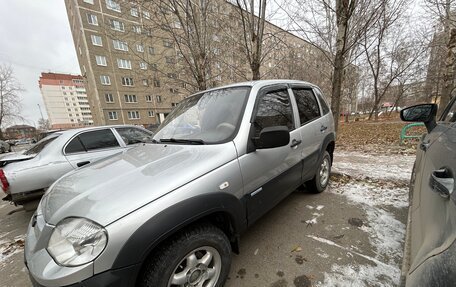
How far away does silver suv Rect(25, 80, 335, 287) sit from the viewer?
1200 mm

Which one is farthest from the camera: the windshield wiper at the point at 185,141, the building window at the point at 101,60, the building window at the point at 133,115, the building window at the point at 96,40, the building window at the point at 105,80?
the building window at the point at 133,115

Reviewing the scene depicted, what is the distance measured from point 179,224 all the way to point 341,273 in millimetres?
1743

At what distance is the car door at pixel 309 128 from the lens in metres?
2.80

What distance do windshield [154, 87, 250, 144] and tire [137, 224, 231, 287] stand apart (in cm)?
84

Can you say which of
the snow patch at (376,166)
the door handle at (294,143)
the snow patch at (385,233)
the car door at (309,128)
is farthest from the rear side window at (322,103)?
the snow patch at (376,166)

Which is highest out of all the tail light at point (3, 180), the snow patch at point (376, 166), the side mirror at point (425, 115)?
the side mirror at point (425, 115)

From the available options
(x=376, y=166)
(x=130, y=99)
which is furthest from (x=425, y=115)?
(x=130, y=99)

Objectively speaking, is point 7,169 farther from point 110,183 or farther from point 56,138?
point 110,183

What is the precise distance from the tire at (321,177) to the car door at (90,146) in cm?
421

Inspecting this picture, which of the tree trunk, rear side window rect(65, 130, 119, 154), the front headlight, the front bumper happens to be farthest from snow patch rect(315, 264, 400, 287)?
the tree trunk

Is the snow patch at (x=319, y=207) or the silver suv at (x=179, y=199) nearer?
the silver suv at (x=179, y=199)

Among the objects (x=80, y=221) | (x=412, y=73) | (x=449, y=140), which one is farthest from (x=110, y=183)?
(x=412, y=73)

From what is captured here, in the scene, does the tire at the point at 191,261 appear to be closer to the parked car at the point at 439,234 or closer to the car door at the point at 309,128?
Result: the parked car at the point at 439,234

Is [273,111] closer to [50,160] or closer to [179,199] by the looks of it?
[179,199]
